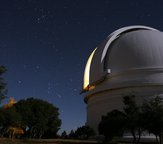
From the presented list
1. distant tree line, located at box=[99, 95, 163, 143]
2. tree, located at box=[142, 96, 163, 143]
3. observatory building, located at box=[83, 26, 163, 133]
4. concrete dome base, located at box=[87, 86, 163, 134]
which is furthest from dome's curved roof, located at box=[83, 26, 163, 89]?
tree, located at box=[142, 96, 163, 143]

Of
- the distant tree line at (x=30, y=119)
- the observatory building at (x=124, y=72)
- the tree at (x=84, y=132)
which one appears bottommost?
the tree at (x=84, y=132)

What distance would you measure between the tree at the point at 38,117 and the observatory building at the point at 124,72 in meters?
6.93

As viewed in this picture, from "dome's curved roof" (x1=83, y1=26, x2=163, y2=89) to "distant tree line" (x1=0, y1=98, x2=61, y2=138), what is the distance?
7.98 metres

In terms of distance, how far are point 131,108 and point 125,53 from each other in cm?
1023

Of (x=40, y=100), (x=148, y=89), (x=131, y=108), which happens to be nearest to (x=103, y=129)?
(x=131, y=108)

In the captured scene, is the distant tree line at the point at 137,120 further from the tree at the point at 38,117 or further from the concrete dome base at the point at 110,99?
the tree at the point at 38,117

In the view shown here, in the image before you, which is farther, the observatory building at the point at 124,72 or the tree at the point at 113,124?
the observatory building at the point at 124,72

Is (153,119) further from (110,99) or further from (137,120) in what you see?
(110,99)

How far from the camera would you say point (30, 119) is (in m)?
33.4

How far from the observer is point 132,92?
26281 millimetres

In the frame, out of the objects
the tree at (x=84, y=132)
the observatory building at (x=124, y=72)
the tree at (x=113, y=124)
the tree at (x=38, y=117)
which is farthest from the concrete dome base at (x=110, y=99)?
the tree at (x=38, y=117)

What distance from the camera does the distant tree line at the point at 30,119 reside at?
98.8 feet

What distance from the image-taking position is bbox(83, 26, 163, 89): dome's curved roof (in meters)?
28.1

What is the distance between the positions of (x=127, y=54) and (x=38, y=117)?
14614 mm
